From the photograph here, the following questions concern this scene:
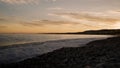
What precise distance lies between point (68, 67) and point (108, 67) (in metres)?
2.87

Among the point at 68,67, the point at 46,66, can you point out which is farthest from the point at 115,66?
the point at 46,66

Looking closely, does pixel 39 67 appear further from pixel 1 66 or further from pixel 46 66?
pixel 1 66

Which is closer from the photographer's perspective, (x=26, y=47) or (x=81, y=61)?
(x=81, y=61)

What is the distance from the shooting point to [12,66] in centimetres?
1518

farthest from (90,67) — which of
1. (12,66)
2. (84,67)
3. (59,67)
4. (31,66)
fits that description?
(12,66)

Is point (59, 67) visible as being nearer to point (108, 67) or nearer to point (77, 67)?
point (77, 67)

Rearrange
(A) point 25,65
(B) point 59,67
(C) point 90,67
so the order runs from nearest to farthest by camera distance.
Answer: (C) point 90,67 < (B) point 59,67 < (A) point 25,65

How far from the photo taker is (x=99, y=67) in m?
10.1

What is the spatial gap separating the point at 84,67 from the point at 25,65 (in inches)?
222

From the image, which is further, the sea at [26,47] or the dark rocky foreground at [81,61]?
the sea at [26,47]

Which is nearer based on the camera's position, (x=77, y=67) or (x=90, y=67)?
(x=90, y=67)

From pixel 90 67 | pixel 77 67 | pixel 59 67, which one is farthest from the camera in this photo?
pixel 59 67

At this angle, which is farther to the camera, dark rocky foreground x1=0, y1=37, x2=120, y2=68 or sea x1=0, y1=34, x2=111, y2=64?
sea x1=0, y1=34, x2=111, y2=64

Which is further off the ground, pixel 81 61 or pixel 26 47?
pixel 81 61
